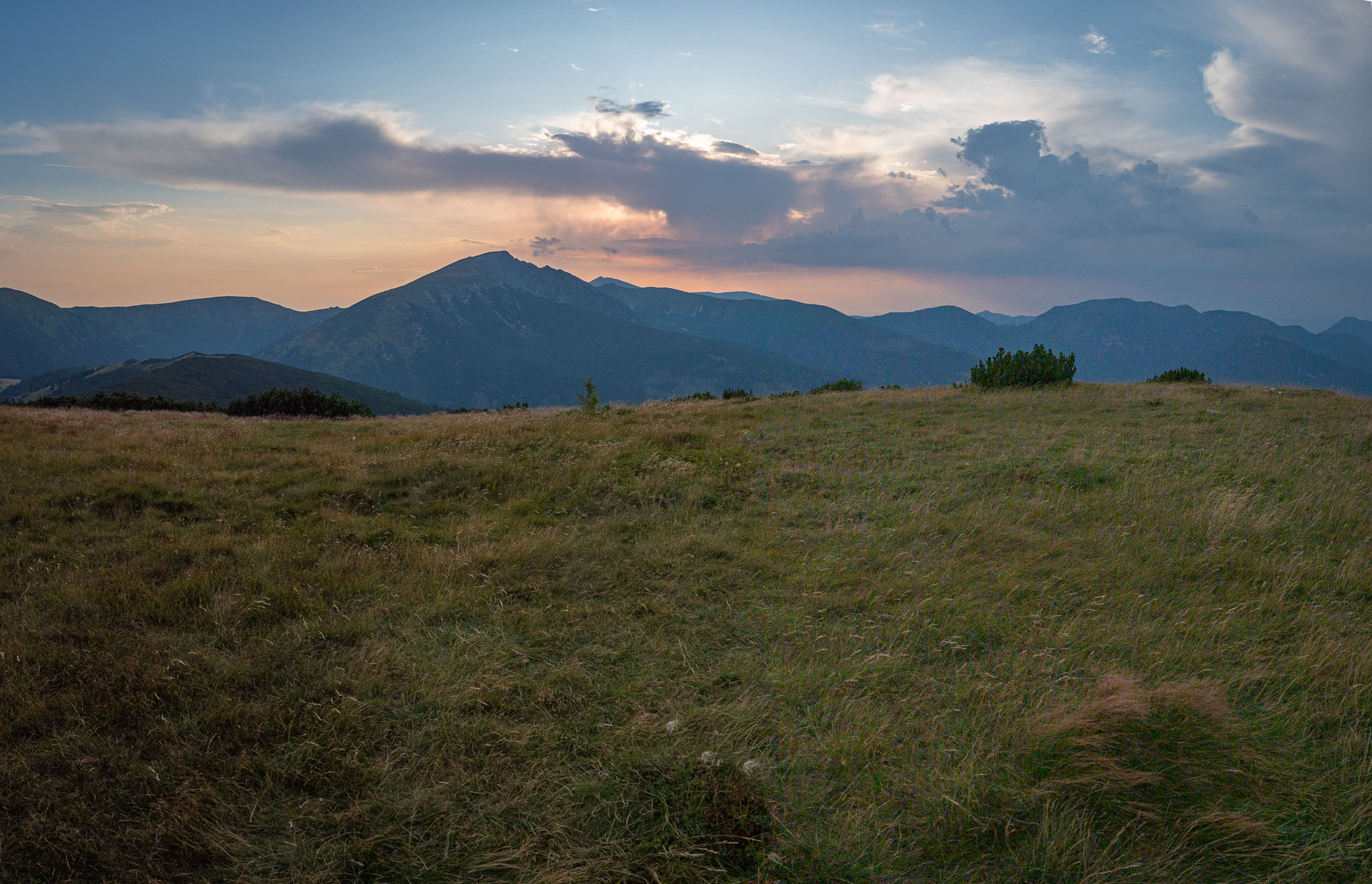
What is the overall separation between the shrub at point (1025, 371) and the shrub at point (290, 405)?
24.2 m

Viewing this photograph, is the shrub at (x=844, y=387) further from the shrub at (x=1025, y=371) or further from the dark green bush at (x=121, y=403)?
the dark green bush at (x=121, y=403)

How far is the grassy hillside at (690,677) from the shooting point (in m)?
3.45

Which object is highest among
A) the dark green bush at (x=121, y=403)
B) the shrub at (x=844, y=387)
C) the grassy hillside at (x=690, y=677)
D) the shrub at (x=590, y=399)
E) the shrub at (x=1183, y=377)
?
the shrub at (x=1183, y=377)

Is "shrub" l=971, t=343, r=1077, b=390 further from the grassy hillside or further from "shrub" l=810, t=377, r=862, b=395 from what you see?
the grassy hillside

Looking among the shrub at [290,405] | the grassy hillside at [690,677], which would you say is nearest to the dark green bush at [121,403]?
the shrub at [290,405]

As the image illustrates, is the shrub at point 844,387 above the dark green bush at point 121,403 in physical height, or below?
above

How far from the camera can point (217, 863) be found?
11.1ft

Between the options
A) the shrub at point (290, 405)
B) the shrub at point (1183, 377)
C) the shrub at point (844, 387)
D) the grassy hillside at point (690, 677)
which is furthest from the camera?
the shrub at point (844, 387)

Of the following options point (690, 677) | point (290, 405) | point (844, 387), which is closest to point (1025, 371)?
point (844, 387)

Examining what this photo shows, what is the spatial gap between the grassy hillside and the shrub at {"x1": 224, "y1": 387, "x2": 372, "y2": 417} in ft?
44.5

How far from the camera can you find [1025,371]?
23.1 meters

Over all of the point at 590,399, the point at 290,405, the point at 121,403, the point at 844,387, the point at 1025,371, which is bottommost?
the point at 121,403

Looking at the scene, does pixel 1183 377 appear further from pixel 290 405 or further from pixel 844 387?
pixel 290 405

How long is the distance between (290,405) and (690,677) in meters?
24.1
